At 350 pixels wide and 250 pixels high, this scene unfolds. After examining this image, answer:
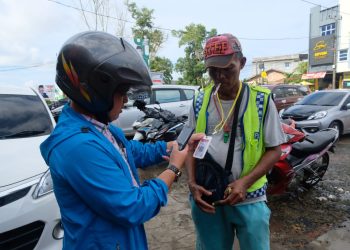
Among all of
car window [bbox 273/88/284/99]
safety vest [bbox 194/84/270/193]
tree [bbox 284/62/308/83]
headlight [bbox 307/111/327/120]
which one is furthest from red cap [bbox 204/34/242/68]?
tree [bbox 284/62/308/83]

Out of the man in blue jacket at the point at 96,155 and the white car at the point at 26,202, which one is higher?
the man in blue jacket at the point at 96,155

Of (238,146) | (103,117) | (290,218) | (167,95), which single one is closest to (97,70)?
(103,117)

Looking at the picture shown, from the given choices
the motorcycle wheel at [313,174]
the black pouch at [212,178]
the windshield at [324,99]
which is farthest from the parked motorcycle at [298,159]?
the windshield at [324,99]

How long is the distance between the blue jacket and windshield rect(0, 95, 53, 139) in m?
2.35

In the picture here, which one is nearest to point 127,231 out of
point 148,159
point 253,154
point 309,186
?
point 148,159

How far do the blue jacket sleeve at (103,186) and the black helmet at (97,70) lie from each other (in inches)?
7.5

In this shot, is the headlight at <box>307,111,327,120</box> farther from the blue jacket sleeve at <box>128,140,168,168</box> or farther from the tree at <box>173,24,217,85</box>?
the tree at <box>173,24,217,85</box>

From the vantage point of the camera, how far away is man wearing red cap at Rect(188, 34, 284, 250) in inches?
72.0

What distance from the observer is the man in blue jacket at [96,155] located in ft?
3.57

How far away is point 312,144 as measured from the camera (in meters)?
4.03

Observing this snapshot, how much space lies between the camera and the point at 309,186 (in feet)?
15.1

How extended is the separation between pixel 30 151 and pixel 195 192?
1.72 m

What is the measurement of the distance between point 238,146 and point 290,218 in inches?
93.3

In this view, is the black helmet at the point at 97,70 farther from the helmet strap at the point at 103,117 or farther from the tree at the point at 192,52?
the tree at the point at 192,52
